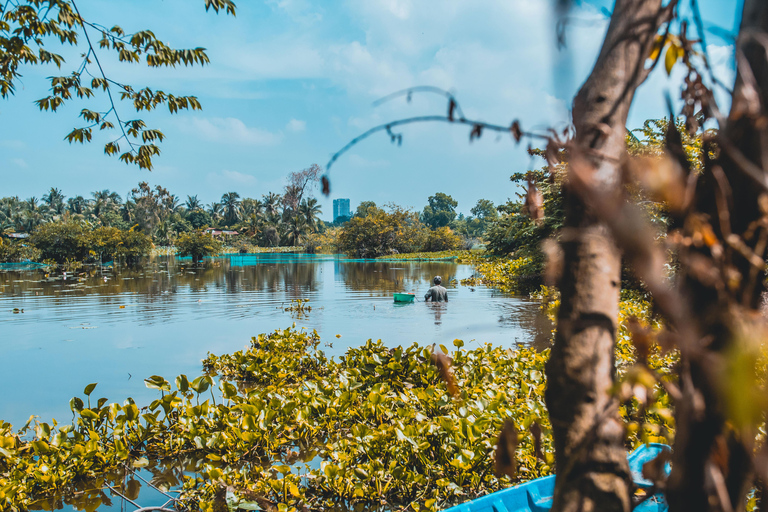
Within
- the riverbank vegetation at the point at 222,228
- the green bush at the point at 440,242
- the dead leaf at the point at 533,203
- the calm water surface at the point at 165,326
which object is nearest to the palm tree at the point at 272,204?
the riverbank vegetation at the point at 222,228

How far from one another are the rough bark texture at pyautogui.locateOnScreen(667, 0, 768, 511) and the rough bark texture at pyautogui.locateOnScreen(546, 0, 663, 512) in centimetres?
11

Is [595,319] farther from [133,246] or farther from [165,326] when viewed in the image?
[133,246]

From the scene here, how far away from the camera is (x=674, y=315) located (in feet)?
1.74

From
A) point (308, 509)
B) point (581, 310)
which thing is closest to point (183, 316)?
point (308, 509)

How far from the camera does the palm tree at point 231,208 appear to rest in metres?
78.0

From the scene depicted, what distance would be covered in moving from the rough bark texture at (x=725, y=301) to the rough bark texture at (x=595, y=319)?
0.35ft

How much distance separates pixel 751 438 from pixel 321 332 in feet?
31.9

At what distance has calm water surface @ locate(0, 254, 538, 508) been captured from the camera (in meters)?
6.87

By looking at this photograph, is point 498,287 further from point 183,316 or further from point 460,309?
point 183,316

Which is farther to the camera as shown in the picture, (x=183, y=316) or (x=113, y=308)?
(x=113, y=308)

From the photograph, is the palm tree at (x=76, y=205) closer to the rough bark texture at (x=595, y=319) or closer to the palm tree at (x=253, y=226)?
the palm tree at (x=253, y=226)

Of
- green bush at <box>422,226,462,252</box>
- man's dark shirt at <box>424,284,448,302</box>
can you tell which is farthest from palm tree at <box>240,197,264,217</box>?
man's dark shirt at <box>424,284,448,302</box>

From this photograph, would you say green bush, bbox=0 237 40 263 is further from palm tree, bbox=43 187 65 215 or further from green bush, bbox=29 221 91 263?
palm tree, bbox=43 187 65 215

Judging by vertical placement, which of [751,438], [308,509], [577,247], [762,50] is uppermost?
[762,50]
